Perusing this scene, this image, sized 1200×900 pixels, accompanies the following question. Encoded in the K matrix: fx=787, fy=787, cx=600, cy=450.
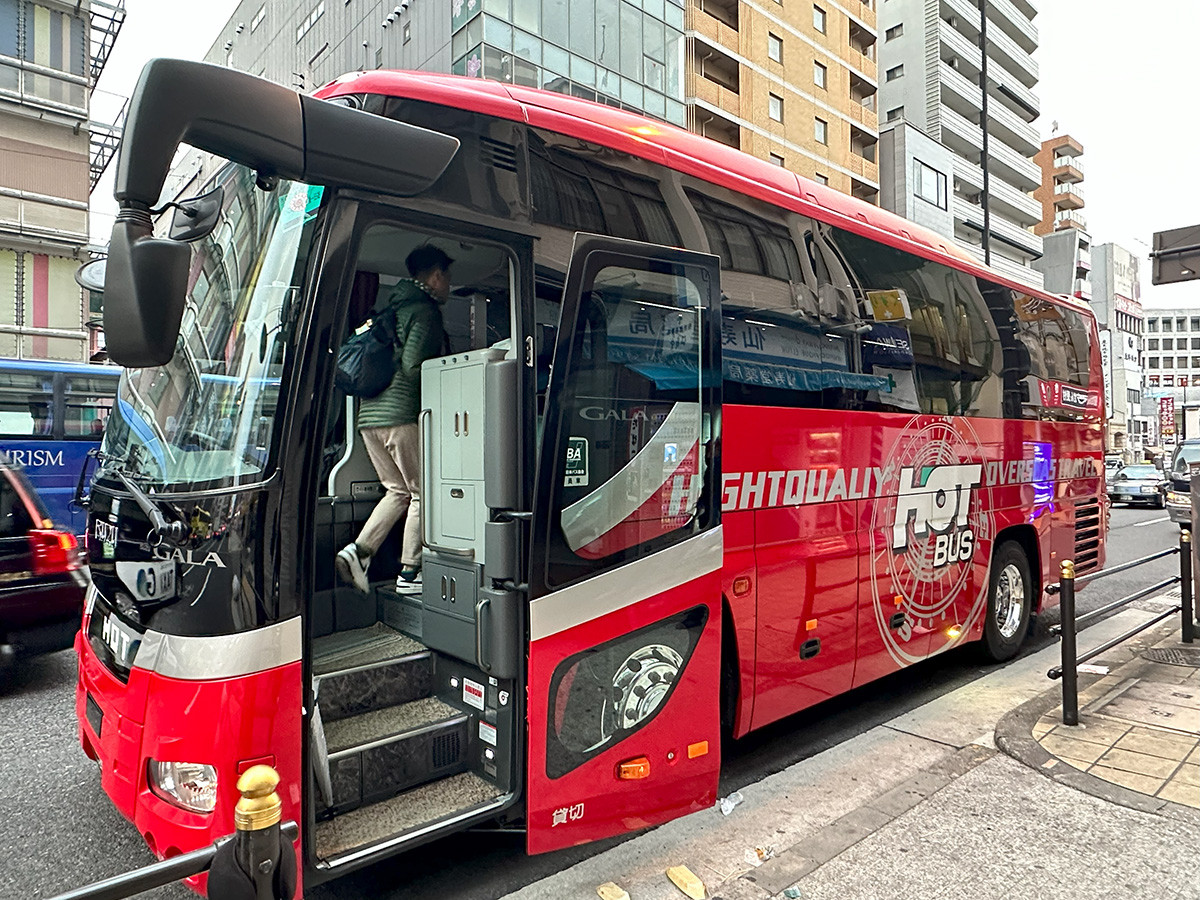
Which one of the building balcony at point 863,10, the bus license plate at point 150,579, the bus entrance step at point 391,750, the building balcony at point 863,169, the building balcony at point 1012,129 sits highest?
the building balcony at point 863,10

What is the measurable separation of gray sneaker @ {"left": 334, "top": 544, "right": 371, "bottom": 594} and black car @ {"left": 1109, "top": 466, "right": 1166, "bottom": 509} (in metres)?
29.6

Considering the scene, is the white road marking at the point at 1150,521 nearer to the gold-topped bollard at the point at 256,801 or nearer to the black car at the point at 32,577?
the black car at the point at 32,577

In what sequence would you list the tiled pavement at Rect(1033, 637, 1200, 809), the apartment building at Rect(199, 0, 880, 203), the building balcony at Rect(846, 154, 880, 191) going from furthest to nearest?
the building balcony at Rect(846, 154, 880, 191), the apartment building at Rect(199, 0, 880, 203), the tiled pavement at Rect(1033, 637, 1200, 809)

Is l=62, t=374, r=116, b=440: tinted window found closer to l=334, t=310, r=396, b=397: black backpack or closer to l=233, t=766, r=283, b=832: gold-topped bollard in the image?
l=334, t=310, r=396, b=397: black backpack

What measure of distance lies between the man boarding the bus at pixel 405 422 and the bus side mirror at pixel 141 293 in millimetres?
1570

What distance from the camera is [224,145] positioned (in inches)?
96.3

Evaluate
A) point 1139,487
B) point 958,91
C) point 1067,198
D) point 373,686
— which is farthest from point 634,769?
point 1067,198

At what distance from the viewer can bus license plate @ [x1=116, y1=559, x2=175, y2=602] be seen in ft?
8.96

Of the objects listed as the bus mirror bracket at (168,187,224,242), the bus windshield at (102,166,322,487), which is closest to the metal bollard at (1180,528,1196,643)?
the bus windshield at (102,166,322,487)

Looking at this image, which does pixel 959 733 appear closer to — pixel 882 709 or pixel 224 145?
pixel 882 709

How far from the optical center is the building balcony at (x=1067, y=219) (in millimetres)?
65500

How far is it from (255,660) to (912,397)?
4.48 meters

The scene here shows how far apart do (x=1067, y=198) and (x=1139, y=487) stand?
159 feet

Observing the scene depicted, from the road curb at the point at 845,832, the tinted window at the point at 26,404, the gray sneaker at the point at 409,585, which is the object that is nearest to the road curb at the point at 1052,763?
the road curb at the point at 845,832
